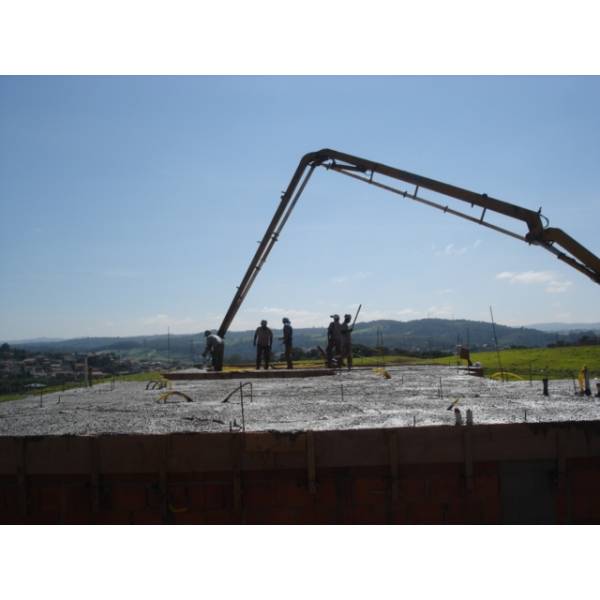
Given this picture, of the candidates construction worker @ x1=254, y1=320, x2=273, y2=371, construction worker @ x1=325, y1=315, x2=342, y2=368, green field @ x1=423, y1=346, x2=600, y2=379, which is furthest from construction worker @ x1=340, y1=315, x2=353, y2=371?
green field @ x1=423, y1=346, x2=600, y2=379

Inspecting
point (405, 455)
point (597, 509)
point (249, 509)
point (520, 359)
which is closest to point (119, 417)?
point (249, 509)

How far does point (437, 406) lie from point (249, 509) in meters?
4.25

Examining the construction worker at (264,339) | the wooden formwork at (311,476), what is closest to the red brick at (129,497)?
the wooden formwork at (311,476)

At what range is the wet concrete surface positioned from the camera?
8.81 metres

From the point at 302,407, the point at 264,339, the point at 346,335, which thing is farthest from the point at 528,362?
the point at 302,407

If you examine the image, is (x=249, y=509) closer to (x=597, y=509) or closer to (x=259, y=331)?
(x=597, y=509)

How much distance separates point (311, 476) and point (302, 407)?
2882 mm

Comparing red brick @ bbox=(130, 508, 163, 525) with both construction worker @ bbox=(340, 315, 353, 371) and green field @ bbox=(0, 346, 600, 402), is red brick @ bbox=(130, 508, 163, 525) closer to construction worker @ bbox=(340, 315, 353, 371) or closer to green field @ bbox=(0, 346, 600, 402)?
construction worker @ bbox=(340, 315, 353, 371)

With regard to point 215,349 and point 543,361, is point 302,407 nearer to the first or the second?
point 215,349

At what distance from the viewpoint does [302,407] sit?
1068cm

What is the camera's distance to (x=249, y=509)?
26.0ft

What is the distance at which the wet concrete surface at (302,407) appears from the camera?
881cm

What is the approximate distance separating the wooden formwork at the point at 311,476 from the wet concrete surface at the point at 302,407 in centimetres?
42

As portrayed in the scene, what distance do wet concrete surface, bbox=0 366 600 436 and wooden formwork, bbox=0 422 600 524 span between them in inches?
16.5
